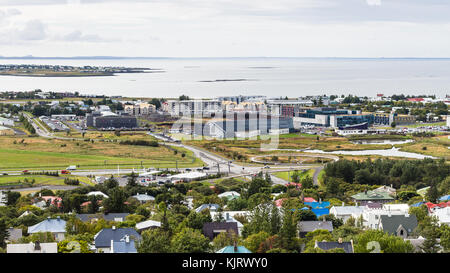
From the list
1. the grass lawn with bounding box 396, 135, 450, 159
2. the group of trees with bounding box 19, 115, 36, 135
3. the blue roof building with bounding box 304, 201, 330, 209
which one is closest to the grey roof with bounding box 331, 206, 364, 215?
the blue roof building with bounding box 304, 201, 330, 209

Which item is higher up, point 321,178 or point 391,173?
point 391,173

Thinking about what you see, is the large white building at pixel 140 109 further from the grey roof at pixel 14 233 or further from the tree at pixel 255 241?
the tree at pixel 255 241

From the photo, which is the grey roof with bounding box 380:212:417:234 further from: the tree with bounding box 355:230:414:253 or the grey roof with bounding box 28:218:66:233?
the grey roof with bounding box 28:218:66:233

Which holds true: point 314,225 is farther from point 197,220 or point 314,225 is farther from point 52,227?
point 52,227

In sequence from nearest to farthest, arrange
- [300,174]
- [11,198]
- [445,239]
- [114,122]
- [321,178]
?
[445,239] → [11,198] → [321,178] → [300,174] → [114,122]

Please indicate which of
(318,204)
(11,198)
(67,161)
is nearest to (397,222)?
(318,204)

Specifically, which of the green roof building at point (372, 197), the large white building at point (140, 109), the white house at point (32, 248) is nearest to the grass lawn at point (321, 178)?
the green roof building at point (372, 197)
